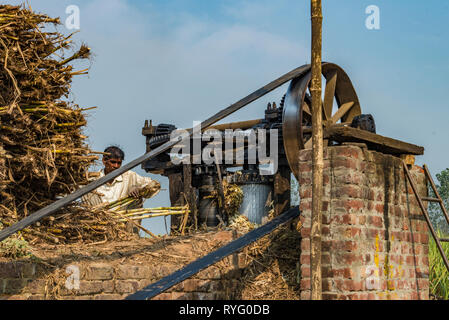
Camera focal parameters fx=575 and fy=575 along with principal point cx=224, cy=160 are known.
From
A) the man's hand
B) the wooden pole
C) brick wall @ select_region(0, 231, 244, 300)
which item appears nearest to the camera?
the wooden pole

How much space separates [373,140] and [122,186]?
128 inches

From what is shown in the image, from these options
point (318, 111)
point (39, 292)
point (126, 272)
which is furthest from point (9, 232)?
A: point (318, 111)

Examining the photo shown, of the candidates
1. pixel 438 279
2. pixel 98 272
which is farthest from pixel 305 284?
pixel 438 279

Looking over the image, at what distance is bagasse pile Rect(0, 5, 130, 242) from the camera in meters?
5.15

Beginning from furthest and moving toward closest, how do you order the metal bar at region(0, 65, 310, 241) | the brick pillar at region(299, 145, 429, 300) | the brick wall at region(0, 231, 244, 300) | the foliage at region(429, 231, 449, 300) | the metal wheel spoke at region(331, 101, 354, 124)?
the foliage at region(429, 231, 449, 300) < the metal wheel spoke at region(331, 101, 354, 124) < the brick wall at region(0, 231, 244, 300) < the brick pillar at region(299, 145, 429, 300) < the metal bar at region(0, 65, 310, 241)

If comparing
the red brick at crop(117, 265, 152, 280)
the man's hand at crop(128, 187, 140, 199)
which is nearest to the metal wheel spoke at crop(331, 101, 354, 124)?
the man's hand at crop(128, 187, 140, 199)

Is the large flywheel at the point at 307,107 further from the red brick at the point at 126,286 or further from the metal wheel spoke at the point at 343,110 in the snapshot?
the red brick at the point at 126,286

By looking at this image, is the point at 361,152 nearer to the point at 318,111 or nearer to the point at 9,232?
the point at 318,111

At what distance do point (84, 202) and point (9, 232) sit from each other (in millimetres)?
1985

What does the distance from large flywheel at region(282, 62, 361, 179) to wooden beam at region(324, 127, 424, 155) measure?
59 centimetres

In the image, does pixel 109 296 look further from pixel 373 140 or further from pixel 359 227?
pixel 373 140

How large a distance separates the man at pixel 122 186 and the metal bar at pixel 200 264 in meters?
1.87

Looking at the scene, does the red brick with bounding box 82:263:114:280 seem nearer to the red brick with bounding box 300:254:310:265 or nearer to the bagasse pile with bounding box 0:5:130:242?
the bagasse pile with bounding box 0:5:130:242

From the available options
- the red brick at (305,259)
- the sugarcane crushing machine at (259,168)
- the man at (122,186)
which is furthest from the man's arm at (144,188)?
the red brick at (305,259)
